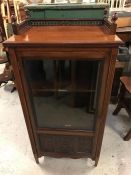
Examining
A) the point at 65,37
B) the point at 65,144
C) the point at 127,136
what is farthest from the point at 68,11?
the point at 127,136

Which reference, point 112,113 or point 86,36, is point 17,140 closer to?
point 112,113

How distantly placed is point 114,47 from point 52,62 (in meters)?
0.31

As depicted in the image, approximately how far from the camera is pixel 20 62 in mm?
830

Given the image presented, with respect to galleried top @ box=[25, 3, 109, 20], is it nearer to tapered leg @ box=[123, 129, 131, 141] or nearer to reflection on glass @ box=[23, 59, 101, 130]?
reflection on glass @ box=[23, 59, 101, 130]

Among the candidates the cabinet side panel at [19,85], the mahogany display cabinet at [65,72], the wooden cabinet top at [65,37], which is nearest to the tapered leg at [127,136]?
the mahogany display cabinet at [65,72]

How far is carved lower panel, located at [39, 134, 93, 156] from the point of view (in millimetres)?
1200

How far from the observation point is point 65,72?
92cm

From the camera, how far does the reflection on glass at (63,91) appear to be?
881 millimetres

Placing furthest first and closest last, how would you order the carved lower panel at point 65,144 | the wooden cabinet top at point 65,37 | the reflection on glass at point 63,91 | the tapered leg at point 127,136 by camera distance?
the tapered leg at point 127,136 → the carved lower panel at point 65,144 → the reflection on glass at point 63,91 → the wooden cabinet top at point 65,37

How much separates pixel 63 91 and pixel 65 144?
463 mm

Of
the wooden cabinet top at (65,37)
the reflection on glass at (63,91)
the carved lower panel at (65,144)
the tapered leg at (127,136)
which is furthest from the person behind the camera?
the tapered leg at (127,136)

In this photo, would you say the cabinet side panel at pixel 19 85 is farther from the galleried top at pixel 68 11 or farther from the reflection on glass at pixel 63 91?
the galleried top at pixel 68 11

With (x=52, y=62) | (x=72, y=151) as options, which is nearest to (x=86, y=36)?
(x=52, y=62)

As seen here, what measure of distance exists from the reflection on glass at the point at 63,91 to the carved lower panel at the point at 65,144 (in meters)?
0.10
